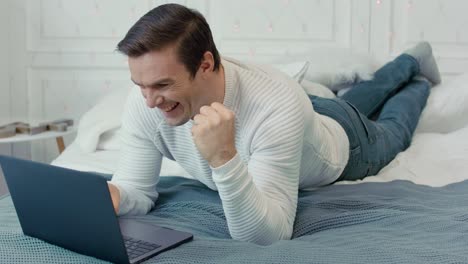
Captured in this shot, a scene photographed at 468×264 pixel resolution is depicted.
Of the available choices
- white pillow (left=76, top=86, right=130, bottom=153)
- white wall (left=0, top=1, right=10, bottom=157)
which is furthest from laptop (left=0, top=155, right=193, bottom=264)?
white wall (left=0, top=1, right=10, bottom=157)

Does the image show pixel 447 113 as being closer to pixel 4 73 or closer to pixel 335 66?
pixel 335 66

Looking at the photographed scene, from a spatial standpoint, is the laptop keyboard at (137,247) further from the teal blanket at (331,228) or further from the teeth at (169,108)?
the teeth at (169,108)

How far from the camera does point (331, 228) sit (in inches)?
48.4

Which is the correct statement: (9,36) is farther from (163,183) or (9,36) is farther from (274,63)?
(163,183)

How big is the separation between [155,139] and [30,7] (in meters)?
1.64

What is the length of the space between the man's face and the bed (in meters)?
0.22

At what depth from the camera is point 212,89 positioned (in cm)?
124

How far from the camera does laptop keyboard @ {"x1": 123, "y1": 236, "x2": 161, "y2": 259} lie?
3.26 feet

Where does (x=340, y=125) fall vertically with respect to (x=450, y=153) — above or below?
above

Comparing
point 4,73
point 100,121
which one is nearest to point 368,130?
point 100,121

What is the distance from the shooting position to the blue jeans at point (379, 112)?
1.69 metres

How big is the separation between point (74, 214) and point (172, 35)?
36 cm

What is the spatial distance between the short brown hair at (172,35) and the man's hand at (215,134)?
120mm

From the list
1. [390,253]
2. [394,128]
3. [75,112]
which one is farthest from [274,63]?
[390,253]
